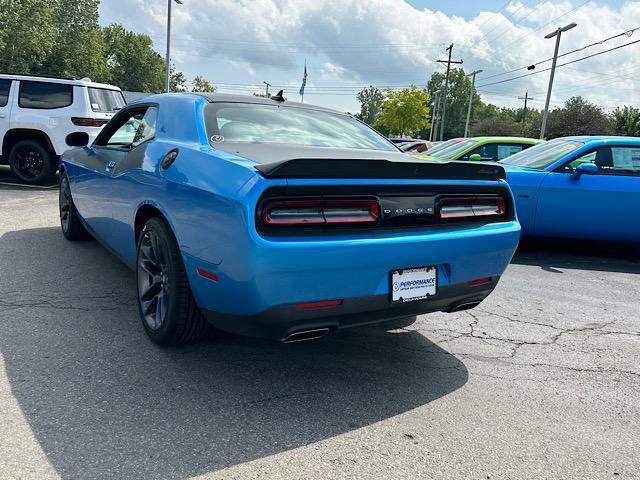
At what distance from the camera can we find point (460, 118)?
11600 centimetres

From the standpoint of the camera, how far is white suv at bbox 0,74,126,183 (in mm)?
9219

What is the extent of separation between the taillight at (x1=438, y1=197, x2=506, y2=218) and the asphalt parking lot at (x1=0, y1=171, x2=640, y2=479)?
0.92 m

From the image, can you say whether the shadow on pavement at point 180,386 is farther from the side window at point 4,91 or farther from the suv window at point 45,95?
the side window at point 4,91

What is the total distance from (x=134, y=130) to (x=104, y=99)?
6.66 meters

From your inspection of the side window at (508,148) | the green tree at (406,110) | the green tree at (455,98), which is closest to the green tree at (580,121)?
the green tree at (406,110)

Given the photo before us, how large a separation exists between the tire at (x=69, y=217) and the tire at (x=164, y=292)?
2.52 metres

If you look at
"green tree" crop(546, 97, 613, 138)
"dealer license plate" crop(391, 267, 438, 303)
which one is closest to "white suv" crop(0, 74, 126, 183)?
"dealer license plate" crop(391, 267, 438, 303)

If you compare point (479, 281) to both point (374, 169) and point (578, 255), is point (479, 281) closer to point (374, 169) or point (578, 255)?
point (374, 169)

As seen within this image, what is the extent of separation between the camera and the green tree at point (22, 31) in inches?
1280

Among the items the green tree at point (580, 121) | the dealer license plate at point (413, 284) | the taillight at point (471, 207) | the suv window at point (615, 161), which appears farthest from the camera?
the green tree at point (580, 121)

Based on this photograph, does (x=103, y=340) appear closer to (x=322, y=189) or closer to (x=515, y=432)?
(x=322, y=189)

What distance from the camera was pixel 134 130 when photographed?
13.0ft

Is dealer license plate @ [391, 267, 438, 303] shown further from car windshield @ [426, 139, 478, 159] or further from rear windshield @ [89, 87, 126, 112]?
rear windshield @ [89, 87, 126, 112]

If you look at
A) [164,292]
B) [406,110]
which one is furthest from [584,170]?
[406,110]
